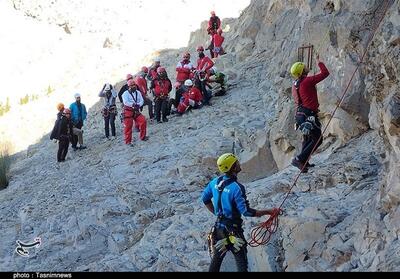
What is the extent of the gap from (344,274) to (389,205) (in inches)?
53.0

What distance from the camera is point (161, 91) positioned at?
56.7 feet

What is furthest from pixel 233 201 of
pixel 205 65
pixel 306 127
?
pixel 205 65

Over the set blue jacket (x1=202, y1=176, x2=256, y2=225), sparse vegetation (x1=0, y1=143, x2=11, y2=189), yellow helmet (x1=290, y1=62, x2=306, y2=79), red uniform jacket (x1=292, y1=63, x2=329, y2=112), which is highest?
yellow helmet (x1=290, y1=62, x2=306, y2=79)

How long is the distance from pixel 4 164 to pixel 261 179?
30.7 feet

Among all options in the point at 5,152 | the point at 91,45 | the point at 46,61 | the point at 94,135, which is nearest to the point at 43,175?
the point at 94,135

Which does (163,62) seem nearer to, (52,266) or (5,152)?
(5,152)

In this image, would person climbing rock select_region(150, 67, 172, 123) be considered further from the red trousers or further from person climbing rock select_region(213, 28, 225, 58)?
person climbing rock select_region(213, 28, 225, 58)

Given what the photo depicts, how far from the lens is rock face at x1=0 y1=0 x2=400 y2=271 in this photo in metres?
7.84

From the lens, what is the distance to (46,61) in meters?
34.0

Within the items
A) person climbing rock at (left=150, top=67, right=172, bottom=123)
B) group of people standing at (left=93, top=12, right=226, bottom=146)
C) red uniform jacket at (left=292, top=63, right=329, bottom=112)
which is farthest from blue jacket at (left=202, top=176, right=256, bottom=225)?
person climbing rock at (left=150, top=67, right=172, bottom=123)

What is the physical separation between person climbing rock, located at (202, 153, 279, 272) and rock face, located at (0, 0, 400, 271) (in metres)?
0.84

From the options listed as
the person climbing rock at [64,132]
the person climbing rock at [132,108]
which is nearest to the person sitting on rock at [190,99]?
the person climbing rock at [132,108]

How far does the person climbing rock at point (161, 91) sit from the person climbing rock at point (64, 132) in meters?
2.55

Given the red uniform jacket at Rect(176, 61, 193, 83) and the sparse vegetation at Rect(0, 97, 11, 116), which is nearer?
the red uniform jacket at Rect(176, 61, 193, 83)
